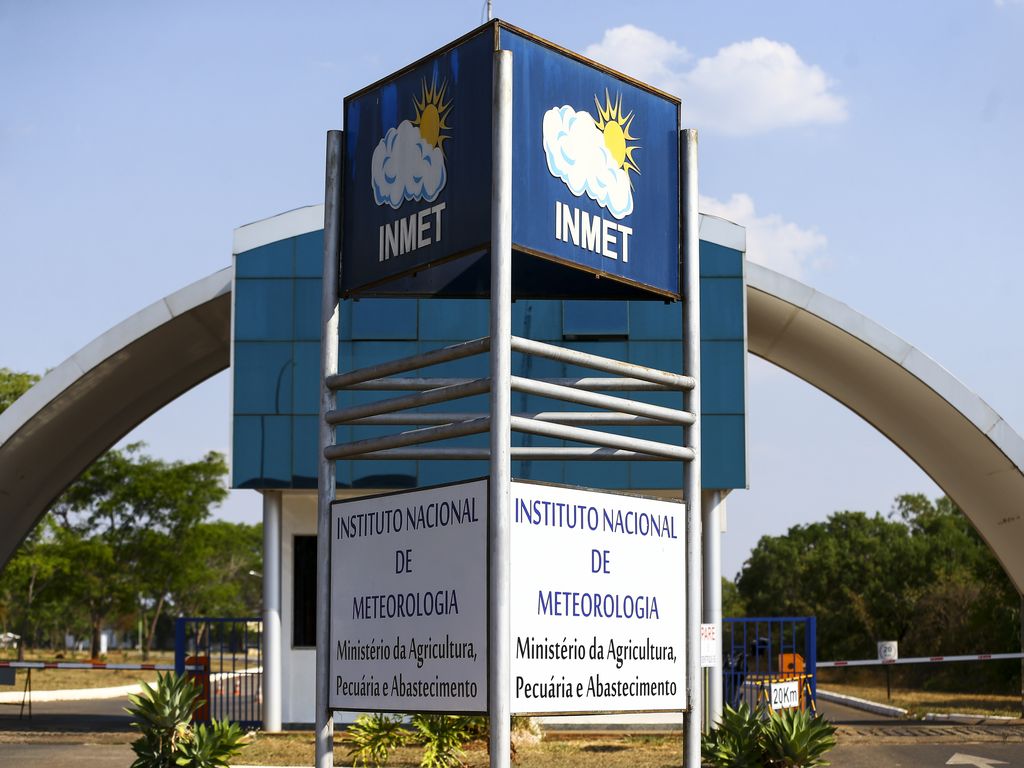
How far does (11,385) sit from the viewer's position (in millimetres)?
57000

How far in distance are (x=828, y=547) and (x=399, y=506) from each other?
6949 cm

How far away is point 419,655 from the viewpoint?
880 centimetres

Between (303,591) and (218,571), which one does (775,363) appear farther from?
(218,571)

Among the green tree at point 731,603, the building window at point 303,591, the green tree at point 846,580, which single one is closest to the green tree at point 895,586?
the green tree at point 846,580

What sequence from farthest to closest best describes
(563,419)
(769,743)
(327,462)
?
(769,743) → (327,462) → (563,419)

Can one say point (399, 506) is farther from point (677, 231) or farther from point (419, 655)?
point (677, 231)

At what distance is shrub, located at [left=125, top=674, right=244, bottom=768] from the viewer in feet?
45.9

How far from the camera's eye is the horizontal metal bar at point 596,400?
8773mm

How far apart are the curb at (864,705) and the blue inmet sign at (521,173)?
975 inches

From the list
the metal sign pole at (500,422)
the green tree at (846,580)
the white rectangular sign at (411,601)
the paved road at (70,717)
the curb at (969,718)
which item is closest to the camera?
the metal sign pole at (500,422)

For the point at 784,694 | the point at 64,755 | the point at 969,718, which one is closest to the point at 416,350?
the point at 64,755

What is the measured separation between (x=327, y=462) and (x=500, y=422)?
1.88m

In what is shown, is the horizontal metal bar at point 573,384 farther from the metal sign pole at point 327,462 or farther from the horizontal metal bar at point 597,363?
the metal sign pole at point 327,462

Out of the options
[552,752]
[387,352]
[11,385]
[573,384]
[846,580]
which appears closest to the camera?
[573,384]
